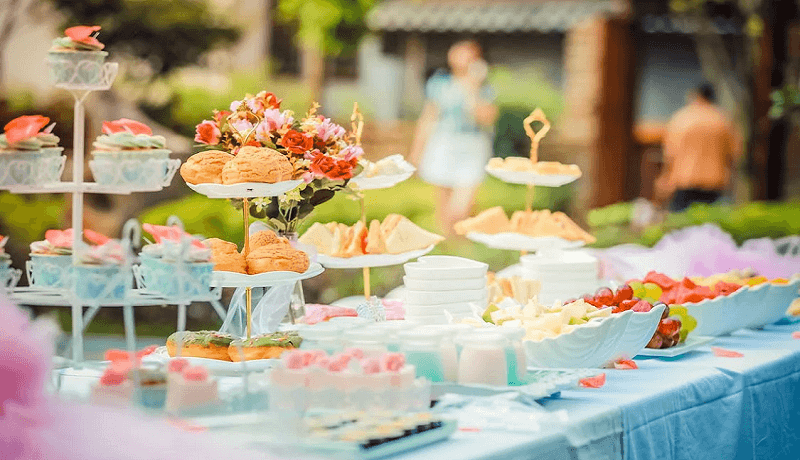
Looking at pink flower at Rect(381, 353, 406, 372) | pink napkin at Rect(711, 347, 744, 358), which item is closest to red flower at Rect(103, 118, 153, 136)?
pink flower at Rect(381, 353, 406, 372)

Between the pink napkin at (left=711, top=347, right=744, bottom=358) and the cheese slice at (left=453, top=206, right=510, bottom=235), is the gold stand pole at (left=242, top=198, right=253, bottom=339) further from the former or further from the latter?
the pink napkin at (left=711, top=347, right=744, bottom=358)

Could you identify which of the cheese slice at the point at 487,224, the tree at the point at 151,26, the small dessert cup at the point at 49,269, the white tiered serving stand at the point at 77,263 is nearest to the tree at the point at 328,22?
the tree at the point at 151,26

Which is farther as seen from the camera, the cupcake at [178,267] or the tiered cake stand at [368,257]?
the tiered cake stand at [368,257]

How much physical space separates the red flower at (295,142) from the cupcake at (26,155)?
60cm

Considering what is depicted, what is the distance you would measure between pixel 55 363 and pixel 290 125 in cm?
106

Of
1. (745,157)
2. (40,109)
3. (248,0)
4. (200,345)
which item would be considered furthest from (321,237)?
(248,0)

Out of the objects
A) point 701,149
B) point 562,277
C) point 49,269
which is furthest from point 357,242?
point 701,149

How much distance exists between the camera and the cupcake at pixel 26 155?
242 centimetres

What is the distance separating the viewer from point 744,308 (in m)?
3.56

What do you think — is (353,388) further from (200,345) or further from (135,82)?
(135,82)

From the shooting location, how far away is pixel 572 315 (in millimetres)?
2822

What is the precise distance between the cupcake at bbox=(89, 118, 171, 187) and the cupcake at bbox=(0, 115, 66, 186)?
105 millimetres

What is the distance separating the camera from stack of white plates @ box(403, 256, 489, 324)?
3.10 meters

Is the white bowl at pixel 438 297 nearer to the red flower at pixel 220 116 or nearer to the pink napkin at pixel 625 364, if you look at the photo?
the pink napkin at pixel 625 364
